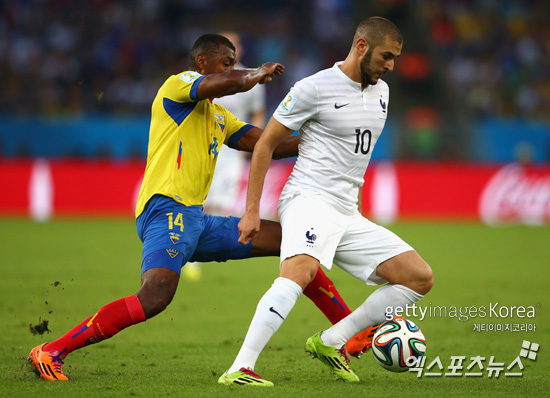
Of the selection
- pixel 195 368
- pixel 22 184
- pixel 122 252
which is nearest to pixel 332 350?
pixel 195 368

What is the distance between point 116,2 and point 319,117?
18.5 metres

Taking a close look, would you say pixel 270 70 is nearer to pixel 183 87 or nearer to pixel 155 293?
pixel 183 87

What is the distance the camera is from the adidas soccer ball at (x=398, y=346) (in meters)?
4.98

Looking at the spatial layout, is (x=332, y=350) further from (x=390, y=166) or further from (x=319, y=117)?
(x=390, y=166)

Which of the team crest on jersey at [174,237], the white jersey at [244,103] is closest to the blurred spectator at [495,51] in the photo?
the white jersey at [244,103]

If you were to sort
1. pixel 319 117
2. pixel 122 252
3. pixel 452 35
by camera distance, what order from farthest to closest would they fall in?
pixel 452 35
pixel 122 252
pixel 319 117

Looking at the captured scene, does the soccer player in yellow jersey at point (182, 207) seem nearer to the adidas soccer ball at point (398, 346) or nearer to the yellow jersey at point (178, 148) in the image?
the yellow jersey at point (178, 148)

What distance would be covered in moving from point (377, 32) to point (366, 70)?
244mm

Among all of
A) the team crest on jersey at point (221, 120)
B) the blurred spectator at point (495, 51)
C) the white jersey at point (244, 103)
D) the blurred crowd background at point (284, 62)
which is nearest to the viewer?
the team crest on jersey at point (221, 120)

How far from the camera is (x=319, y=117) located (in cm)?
509

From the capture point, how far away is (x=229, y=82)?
195 inches

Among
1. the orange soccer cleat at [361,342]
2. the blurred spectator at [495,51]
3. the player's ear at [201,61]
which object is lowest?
the orange soccer cleat at [361,342]

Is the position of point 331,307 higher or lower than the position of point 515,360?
higher

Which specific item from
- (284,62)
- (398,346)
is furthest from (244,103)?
(284,62)
